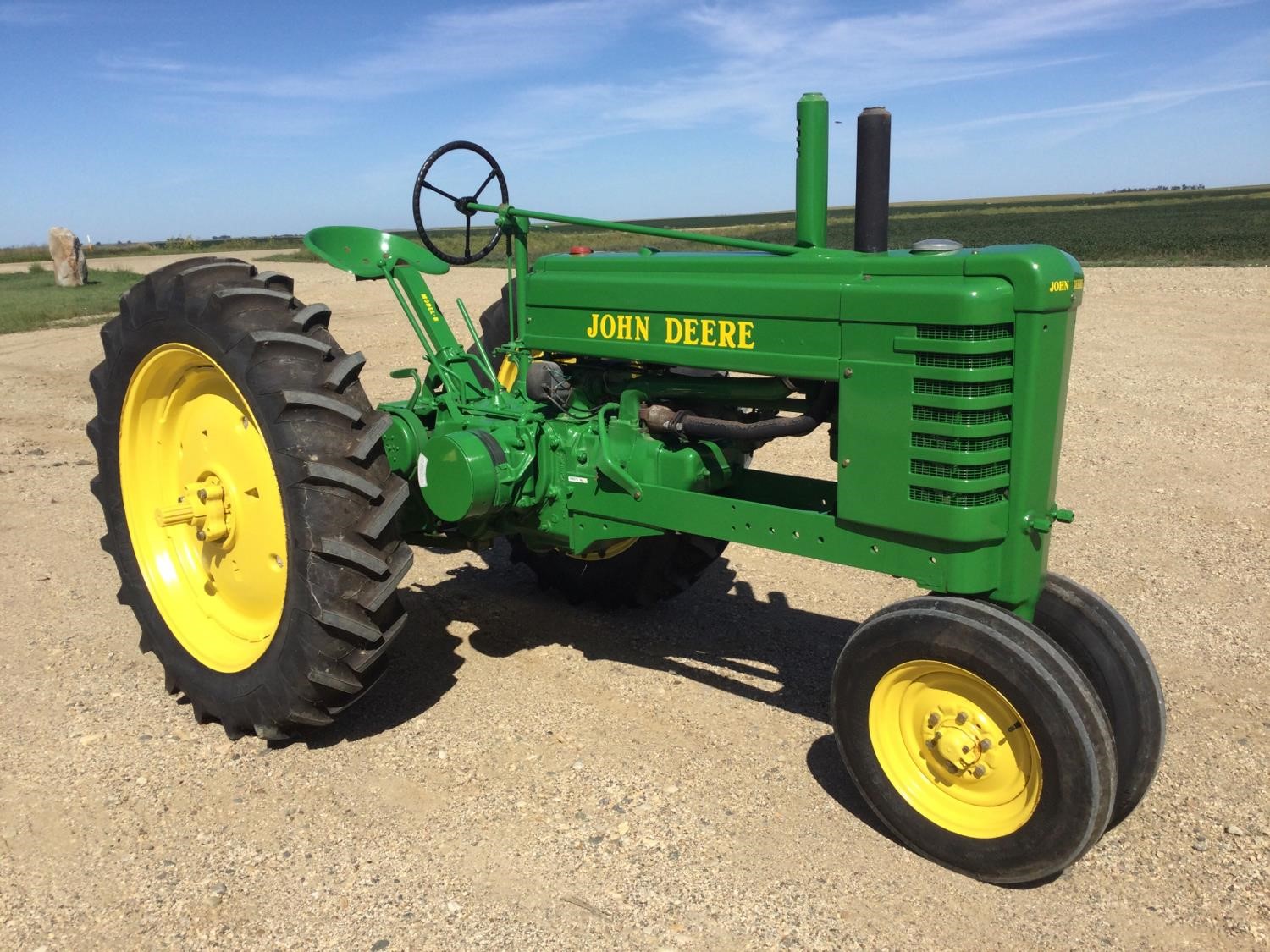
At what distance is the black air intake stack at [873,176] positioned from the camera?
3.43 m

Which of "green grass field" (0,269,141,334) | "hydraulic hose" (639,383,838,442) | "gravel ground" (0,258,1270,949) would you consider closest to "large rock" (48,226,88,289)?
"green grass field" (0,269,141,334)

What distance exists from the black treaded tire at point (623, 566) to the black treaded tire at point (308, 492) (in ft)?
3.75

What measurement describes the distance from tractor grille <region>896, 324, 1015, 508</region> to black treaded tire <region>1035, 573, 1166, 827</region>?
601 mm

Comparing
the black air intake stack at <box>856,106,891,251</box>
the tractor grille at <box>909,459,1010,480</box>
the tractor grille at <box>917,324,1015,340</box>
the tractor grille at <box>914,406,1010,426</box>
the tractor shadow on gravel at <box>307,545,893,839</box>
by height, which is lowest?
the tractor shadow on gravel at <box>307,545,893,839</box>

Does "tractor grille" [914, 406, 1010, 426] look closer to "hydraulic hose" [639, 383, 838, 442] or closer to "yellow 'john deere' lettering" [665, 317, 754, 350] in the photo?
"hydraulic hose" [639, 383, 838, 442]

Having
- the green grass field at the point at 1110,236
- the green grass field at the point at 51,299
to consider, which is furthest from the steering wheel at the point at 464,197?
the green grass field at the point at 51,299

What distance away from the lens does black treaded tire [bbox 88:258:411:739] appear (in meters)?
3.46

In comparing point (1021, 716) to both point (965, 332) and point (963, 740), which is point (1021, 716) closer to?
point (963, 740)

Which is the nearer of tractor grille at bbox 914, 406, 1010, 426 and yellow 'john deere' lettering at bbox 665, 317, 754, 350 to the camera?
tractor grille at bbox 914, 406, 1010, 426

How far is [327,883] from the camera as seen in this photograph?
3.10 meters

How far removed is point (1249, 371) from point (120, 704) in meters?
9.54

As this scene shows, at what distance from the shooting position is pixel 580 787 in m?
3.60

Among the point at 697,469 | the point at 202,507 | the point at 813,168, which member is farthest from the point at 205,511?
the point at 813,168

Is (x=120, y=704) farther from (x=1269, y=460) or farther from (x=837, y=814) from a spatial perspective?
(x=1269, y=460)
